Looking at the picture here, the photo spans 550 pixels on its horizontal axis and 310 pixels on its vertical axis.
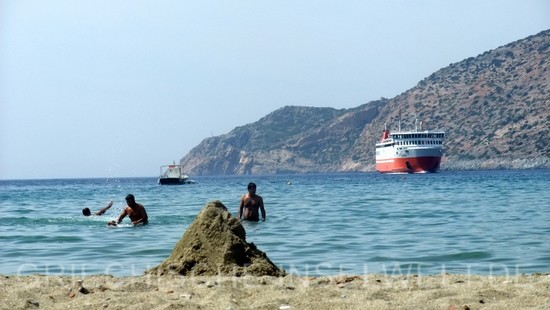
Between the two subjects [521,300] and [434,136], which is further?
[434,136]

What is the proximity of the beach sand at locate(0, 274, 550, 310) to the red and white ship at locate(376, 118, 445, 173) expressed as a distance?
94.4m

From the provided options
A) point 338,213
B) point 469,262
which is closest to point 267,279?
point 469,262

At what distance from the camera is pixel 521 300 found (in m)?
6.20

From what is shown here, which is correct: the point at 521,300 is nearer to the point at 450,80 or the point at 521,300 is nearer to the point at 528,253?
the point at 528,253

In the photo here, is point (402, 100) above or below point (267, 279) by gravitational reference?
above

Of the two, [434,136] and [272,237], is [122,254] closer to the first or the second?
[272,237]

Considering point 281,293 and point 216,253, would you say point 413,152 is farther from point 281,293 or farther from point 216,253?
point 281,293

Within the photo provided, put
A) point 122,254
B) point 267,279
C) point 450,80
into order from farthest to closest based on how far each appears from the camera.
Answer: point 450,80 < point 122,254 < point 267,279

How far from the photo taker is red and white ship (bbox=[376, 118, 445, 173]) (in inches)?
3971

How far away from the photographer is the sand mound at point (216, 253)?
805 cm

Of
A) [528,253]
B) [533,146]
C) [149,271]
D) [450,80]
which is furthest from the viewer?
[450,80]

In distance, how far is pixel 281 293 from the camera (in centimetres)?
664

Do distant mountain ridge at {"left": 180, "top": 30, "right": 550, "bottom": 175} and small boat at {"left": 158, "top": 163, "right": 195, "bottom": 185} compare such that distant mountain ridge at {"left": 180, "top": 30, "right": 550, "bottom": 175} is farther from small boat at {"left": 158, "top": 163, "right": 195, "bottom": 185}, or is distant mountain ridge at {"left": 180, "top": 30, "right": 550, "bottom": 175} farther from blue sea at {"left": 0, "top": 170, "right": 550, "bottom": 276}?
blue sea at {"left": 0, "top": 170, "right": 550, "bottom": 276}

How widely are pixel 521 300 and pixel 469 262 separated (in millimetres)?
4478
